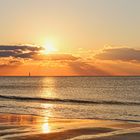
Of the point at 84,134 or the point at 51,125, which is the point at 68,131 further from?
the point at 51,125

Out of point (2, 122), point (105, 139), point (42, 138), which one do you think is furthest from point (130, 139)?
point (2, 122)

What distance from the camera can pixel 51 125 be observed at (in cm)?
2600

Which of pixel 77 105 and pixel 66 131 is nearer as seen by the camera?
pixel 66 131

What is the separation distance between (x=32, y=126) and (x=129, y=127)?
6075 millimetres

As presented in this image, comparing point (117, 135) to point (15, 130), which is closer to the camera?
point (117, 135)

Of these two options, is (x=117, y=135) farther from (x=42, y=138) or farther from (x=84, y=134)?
(x=42, y=138)

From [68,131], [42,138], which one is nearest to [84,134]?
[68,131]

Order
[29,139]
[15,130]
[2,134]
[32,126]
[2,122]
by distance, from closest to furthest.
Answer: [29,139], [2,134], [15,130], [32,126], [2,122]

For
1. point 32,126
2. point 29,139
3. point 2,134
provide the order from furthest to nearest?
point 32,126, point 2,134, point 29,139

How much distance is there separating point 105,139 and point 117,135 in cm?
147

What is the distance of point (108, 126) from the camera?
25672 mm

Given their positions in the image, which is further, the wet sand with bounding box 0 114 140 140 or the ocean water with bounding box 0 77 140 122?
the ocean water with bounding box 0 77 140 122

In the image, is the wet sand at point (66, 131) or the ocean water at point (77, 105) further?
the ocean water at point (77, 105)

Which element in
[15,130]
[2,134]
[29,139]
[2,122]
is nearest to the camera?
[29,139]
